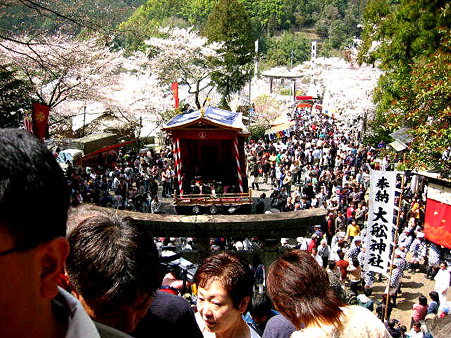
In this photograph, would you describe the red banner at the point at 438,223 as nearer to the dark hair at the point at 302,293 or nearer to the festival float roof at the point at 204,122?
the festival float roof at the point at 204,122

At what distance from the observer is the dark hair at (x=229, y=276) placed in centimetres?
231

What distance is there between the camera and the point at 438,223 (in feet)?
35.8

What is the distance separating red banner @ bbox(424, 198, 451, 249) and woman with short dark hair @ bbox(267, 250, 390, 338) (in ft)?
31.9

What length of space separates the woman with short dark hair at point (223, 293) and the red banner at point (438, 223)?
378 inches

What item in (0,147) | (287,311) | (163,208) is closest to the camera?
(0,147)

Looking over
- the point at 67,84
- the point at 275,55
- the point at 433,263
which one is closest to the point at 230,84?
the point at 67,84

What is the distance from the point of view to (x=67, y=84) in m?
17.1

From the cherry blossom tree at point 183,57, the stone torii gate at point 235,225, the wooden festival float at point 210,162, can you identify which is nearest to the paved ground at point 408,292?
the stone torii gate at point 235,225

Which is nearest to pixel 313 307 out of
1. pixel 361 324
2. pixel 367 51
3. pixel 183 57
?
pixel 361 324

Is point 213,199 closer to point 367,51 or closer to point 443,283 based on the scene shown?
point 443,283

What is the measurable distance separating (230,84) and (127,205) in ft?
62.1

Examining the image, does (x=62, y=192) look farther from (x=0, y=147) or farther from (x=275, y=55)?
(x=275, y=55)

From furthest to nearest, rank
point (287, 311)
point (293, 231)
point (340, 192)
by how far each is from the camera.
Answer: point (340, 192) → point (293, 231) → point (287, 311)

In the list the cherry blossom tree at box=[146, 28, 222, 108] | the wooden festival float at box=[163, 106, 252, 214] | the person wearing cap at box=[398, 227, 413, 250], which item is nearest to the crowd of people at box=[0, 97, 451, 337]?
the person wearing cap at box=[398, 227, 413, 250]
